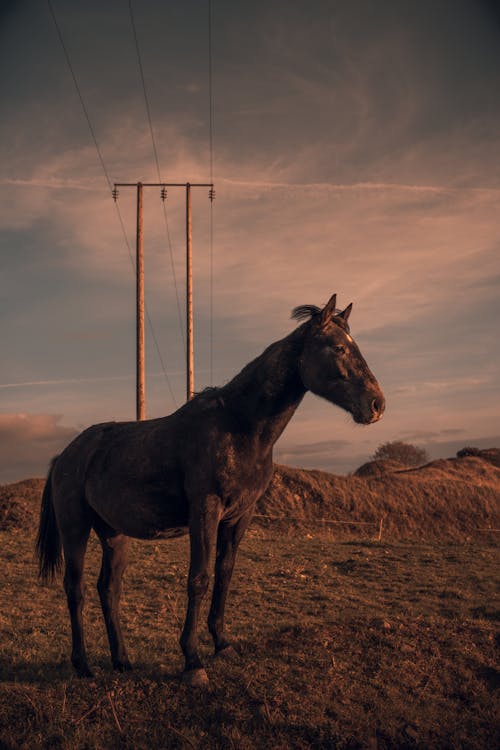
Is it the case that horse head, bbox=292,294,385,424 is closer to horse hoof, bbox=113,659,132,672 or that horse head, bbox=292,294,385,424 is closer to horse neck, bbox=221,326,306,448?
horse neck, bbox=221,326,306,448

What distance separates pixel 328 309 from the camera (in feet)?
23.4

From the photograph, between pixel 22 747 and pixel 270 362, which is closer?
pixel 22 747

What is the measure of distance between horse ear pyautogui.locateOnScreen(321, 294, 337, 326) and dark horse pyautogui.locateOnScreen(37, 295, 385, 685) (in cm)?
1

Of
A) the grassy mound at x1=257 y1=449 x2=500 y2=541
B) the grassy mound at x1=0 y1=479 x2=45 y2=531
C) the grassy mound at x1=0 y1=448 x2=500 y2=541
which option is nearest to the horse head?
the grassy mound at x1=0 y1=479 x2=45 y2=531

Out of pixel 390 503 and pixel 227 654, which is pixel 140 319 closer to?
pixel 390 503

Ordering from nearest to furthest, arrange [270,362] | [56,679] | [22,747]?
[22,747], [270,362], [56,679]

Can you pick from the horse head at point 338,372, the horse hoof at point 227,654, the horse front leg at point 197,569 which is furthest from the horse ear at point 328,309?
the horse hoof at point 227,654

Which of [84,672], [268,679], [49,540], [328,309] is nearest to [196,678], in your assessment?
[268,679]

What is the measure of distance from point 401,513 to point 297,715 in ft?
75.6

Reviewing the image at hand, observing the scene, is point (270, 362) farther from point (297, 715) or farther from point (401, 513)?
point (401, 513)

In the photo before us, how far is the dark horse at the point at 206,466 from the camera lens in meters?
6.95

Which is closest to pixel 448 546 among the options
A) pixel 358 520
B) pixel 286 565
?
pixel 358 520

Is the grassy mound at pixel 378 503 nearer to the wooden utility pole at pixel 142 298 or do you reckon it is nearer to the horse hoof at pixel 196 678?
the wooden utility pole at pixel 142 298

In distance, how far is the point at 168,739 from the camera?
20.3ft
